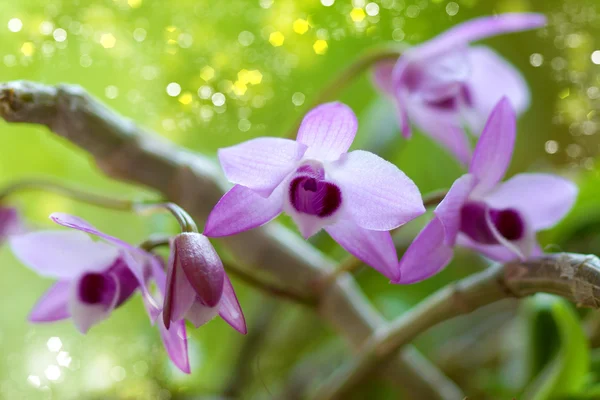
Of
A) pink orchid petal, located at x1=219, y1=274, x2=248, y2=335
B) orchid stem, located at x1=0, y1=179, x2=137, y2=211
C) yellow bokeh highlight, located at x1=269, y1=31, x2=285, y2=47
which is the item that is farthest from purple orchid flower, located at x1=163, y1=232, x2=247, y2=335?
yellow bokeh highlight, located at x1=269, y1=31, x2=285, y2=47

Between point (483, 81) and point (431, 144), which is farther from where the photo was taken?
point (431, 144)

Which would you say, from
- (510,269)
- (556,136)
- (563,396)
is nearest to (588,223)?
(556,136)

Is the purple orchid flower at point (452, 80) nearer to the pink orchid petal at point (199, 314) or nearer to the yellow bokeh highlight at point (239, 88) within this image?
the yellow bokeh highlight at point (239, 88)

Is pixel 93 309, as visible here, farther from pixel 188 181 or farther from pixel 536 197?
pixel 536 197

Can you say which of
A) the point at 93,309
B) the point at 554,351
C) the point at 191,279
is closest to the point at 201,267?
the point at 191,279

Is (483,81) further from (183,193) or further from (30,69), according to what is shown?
(30,69)

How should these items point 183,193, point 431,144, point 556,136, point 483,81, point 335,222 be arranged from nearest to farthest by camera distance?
point 335,222, point 183,193, point 483,81, point 556,136, point 431,144

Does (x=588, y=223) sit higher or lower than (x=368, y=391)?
higher
